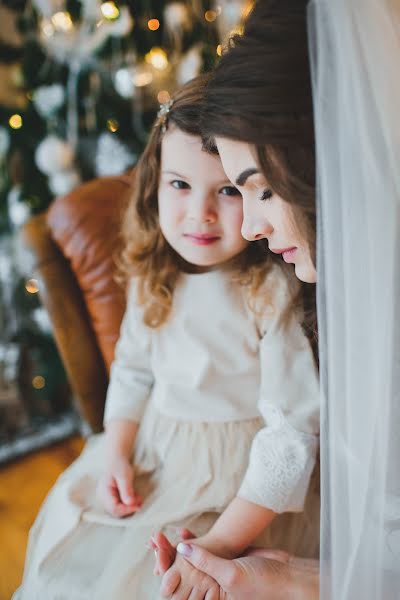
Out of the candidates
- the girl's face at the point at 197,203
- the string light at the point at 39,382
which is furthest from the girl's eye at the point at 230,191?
the string light at the point at 39,382

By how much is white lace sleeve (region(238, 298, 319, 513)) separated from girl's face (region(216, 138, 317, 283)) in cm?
18

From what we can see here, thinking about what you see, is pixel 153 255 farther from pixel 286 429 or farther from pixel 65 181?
pixel 65 181

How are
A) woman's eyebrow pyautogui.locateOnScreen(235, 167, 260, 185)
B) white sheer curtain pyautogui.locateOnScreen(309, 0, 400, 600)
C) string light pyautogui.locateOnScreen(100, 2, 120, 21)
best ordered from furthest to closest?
string light pyautogui.locateOnScreen(100, 2, 120, 21) → woman's eyebrow pyautogui.locateOnScreen(235, 167, 260, 185) → white sheer curtain pyautogui.locateOnScreen(309, 0, 400, 600)

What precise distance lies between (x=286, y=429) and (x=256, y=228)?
0.34 meters

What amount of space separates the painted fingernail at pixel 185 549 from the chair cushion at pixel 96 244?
1.74ft

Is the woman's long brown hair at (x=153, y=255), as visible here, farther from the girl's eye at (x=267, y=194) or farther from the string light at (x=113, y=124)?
the string light at (x=113, y=124)

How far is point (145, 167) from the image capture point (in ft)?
3.05

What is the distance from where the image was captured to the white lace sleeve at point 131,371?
1.05 metres

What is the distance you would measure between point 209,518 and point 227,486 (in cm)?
6

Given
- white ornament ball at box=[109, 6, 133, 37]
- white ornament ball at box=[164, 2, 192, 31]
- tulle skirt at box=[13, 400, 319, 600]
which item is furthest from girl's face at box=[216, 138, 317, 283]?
white ornament ball at box=[164, 2, 192, 31]

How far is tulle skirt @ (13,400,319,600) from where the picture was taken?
77 cm

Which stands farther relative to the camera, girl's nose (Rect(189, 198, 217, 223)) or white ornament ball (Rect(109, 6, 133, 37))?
white ornament ball (Rect(109, 6, 133, 37))

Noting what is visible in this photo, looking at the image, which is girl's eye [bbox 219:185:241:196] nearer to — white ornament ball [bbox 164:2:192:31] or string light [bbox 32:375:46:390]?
white ornament ball [bbox 164:2:192:31]

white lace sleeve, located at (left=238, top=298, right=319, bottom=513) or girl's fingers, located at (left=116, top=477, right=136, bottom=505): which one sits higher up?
white lace sleeve, located at (left=238, top=298, right=319, bottom=513)
